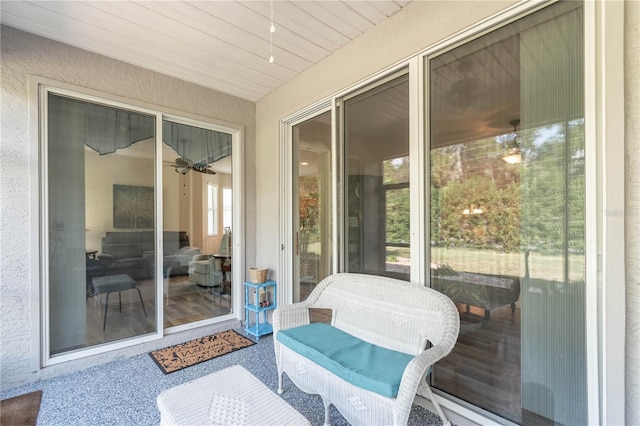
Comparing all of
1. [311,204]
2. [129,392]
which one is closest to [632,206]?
[311,204]

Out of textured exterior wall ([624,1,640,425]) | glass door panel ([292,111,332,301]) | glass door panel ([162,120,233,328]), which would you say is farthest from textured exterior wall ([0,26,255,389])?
textured exterior wall ([624,1,640,425])

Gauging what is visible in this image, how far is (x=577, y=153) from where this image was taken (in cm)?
144

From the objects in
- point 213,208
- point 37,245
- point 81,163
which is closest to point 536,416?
point 213,208

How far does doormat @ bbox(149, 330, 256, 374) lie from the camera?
271 cm

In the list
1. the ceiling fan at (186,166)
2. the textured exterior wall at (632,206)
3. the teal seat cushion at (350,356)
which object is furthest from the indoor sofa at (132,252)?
the textured exterior wall at (632,206)

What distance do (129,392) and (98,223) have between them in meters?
1.57

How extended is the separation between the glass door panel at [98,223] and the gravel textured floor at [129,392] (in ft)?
1.11

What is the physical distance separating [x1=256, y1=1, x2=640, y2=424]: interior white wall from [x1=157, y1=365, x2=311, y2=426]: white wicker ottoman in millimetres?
1582

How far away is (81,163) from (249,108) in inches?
77.6

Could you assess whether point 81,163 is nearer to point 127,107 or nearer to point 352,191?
point 127,107

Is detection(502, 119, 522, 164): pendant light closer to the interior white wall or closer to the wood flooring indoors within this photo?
the interior white wall

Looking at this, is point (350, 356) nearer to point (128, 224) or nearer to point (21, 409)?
point (21, 409)

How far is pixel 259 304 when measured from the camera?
343 cm

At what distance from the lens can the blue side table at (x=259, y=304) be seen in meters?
3.37
